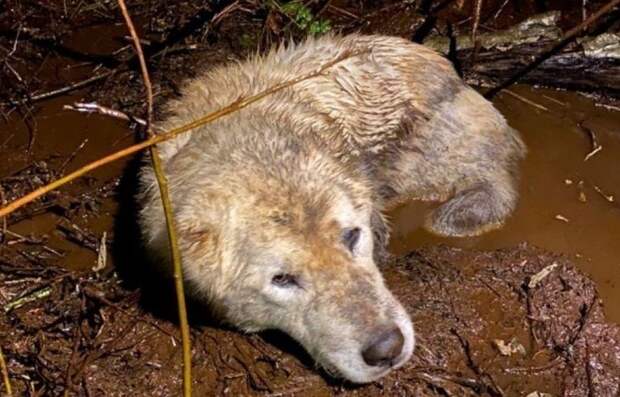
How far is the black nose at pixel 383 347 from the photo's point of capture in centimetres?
446

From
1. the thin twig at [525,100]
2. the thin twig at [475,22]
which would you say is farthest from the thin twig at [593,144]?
the thin twig at [475,22]

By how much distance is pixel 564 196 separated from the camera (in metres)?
6.22

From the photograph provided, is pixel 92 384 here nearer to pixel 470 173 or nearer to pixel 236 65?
pixel 236 65

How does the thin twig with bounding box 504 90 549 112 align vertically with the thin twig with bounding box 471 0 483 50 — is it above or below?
below

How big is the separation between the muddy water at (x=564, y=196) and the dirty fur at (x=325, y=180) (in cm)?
12

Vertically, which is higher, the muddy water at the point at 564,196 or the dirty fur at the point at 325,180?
the dirty fur at the point at 325,180

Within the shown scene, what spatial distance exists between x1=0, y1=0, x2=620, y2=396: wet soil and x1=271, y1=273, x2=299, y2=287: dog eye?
26.3 inches

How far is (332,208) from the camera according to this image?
185 inches

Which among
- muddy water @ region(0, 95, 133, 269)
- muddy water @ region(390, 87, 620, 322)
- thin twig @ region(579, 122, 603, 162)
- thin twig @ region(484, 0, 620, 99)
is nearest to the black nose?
muddy water @ region(390, 87, 620, 322)

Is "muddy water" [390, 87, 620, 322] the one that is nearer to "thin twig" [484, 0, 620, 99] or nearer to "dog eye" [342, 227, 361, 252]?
"thin twig" [484, 0, 620, 99]

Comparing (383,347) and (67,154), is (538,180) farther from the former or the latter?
(67,154)

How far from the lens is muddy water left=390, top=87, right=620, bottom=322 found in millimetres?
5844

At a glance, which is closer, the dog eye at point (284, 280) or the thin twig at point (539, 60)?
the dog eye at point (284, 280)

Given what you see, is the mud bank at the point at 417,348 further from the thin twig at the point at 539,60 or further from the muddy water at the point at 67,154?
the thin twig at the point at 539,60
